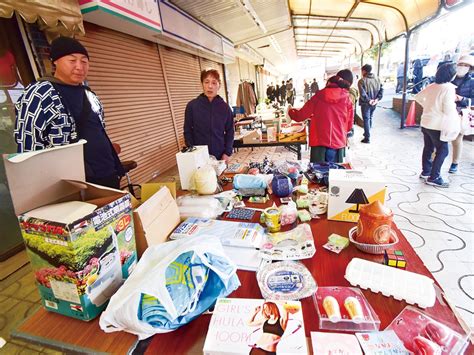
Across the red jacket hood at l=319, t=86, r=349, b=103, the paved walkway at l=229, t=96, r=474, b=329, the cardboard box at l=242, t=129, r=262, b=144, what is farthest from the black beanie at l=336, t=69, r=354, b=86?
the cardboard box at l=242, t=129, r=262, b=144

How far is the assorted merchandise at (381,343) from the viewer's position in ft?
1.93

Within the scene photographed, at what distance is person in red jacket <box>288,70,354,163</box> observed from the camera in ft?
8.74

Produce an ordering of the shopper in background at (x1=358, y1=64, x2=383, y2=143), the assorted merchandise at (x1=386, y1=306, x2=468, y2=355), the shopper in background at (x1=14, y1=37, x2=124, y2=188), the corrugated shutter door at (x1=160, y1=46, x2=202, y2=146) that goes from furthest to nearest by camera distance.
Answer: the shopper in background at (x1=358, y1=64, x2=383, y2=143) → the corrugated shutter door at (x1=160, y1=46, x2=202, y2=146) → the shopper in background at (x1=14, y1=37, x2=124, y2=188) → the assorted merchandise at (x1=386, y1=306, x2=468, y2=355)

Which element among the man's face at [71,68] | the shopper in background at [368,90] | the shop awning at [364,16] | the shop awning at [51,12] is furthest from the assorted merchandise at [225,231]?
the shop awning at [364,16]

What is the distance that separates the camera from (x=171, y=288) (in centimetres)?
69

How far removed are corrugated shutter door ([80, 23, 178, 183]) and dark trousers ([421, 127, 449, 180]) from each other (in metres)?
4.37

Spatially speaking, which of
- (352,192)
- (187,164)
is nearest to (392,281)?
(352,192)

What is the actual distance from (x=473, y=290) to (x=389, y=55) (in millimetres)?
11816

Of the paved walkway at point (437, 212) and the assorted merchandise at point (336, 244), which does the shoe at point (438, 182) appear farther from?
the assorted merchandise at point (336, 244)

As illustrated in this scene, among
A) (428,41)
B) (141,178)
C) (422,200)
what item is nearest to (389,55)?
(428,41)

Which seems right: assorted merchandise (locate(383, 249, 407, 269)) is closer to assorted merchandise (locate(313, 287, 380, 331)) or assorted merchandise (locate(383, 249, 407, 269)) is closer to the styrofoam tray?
the styrofoam tray

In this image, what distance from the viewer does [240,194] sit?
1.58 meters

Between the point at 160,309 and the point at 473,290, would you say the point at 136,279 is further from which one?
the point at 473,290

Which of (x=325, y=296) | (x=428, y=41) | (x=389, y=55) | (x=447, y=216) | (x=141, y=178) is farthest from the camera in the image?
(x=389, y=55)
